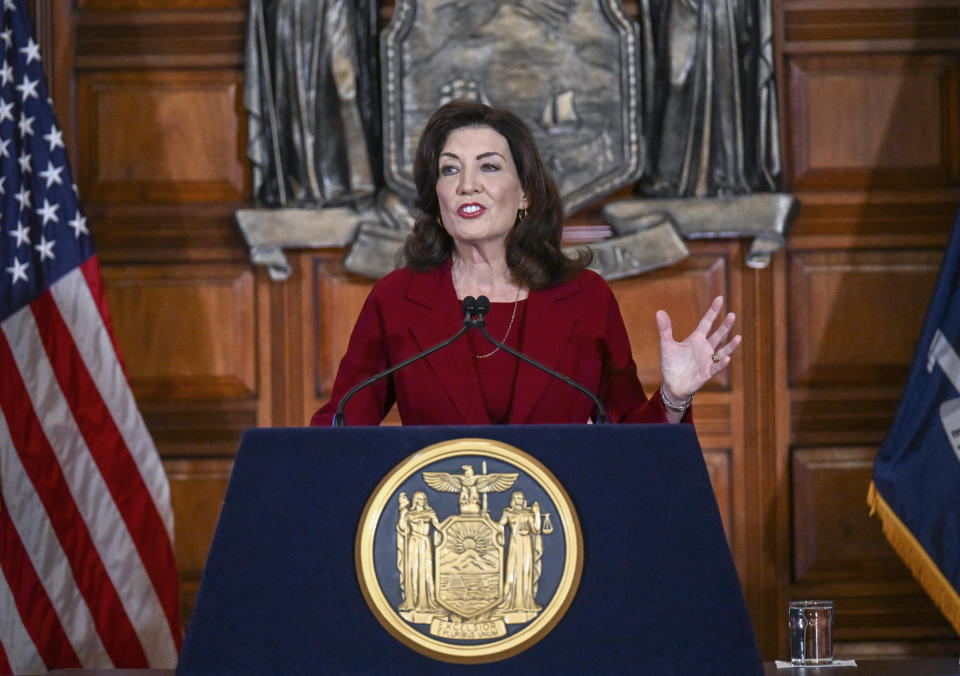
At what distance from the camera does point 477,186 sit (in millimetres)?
2258

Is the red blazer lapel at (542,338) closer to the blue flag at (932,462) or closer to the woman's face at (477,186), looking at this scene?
the woman's face at (477,186)

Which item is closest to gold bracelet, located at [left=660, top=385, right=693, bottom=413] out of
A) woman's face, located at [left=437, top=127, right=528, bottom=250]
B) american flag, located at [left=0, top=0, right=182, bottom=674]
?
woman's face, located at [left=437, top=127, right=528, bottom=250]

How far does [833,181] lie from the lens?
161 inches

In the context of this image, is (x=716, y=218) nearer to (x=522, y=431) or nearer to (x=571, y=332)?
(x=571, y=332)

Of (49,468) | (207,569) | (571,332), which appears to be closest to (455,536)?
(207,569)

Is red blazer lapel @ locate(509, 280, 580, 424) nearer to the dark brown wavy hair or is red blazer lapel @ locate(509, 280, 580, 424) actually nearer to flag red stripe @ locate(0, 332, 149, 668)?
the dark brown wavy hair

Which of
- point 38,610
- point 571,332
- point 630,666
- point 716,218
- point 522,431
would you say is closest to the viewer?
point 630,666

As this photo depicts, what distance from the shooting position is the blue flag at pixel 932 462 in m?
3.29

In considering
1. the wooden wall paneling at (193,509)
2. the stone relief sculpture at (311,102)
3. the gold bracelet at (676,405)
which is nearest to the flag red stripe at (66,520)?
the wooden wall paneling at (193,509)

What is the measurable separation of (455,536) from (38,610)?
8.05 ft

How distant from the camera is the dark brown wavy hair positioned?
Answer: 2336 millimetres

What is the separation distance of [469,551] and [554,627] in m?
0.13

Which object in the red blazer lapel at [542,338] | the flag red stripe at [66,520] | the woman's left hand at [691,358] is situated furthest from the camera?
the flag red stripe at [66,520]

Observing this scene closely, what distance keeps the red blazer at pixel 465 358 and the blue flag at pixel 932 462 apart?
5.10 feet
